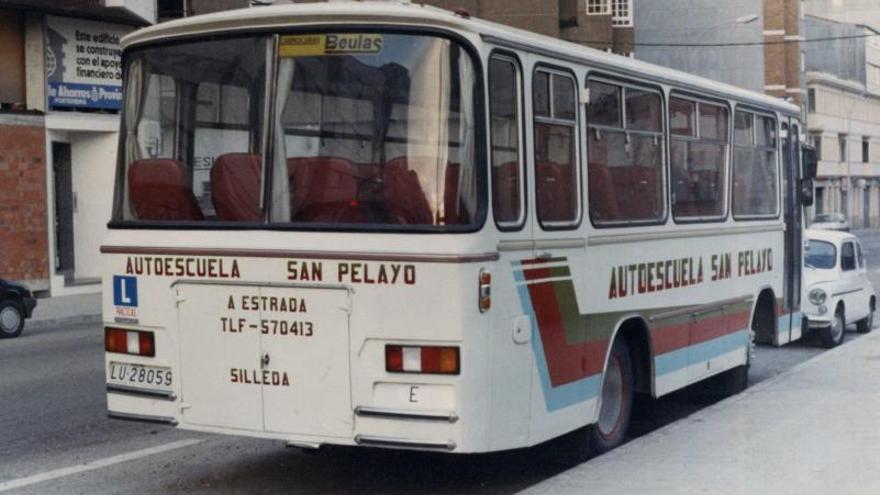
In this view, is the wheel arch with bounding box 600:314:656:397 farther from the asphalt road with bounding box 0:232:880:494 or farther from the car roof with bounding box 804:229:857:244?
the car roof with bounding box 804:229:857:244

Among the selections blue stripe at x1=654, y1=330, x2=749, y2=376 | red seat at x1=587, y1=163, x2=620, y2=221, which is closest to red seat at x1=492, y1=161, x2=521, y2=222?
red seat at x1=587, y1=163, x2=620, y2=221

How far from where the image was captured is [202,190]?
819 centimetres

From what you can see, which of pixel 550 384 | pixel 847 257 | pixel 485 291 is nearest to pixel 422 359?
pixel 485 291

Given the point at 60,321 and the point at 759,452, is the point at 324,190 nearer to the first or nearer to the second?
the point at 759,452

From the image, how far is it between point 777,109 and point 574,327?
573 cm

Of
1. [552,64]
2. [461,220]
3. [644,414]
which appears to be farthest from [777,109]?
[461,220]

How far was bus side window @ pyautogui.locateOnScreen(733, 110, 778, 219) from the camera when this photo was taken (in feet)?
40.0

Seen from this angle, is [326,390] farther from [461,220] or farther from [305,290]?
[461,220]

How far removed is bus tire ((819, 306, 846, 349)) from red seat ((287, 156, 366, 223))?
12176 millimetres

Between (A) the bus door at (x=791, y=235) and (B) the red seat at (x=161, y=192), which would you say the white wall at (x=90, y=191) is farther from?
(B) the red seat at (x=161, y=192)

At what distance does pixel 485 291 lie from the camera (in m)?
7.44

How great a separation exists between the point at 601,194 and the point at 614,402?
1.61 meters

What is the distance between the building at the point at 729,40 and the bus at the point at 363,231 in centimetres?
5869

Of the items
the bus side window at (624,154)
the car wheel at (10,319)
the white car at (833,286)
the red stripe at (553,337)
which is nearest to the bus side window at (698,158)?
the bus side window at (624,154)
